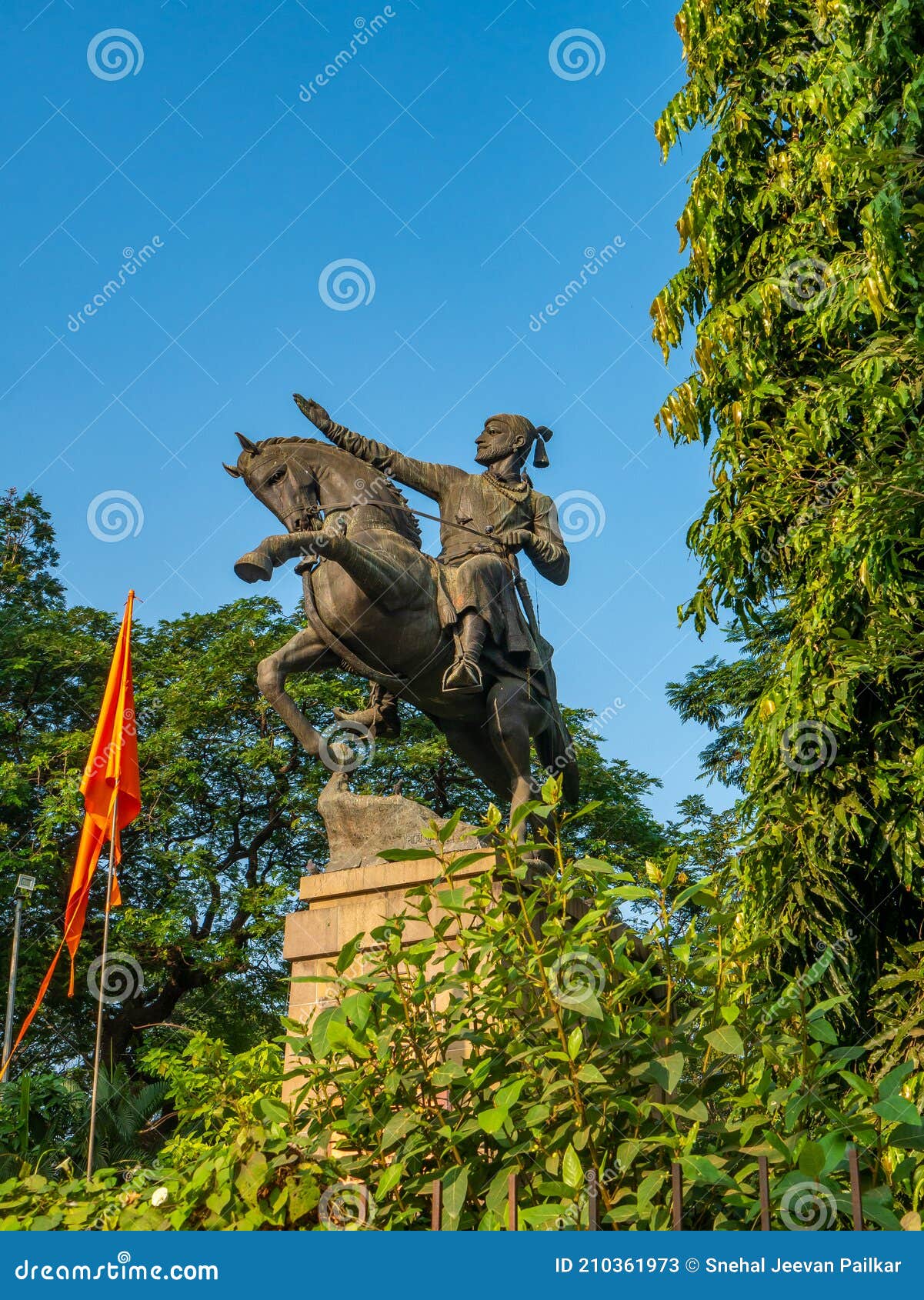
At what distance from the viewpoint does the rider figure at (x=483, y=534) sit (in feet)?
27.1

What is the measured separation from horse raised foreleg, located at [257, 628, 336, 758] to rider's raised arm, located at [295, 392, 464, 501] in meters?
1.28

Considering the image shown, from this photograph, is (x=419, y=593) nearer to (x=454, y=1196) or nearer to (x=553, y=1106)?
(x=553, y=1106)

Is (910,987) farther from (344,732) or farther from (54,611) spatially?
(54,611)

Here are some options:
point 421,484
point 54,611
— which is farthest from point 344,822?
point 54,611

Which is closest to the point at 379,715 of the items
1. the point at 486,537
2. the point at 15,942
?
the point at 486,537

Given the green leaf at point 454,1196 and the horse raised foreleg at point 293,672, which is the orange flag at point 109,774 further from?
the green leaf at point 454,1196

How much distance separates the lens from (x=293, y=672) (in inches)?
323

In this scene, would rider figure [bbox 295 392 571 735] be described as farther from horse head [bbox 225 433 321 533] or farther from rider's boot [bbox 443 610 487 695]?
horse head [bbox 225 433 321 533]

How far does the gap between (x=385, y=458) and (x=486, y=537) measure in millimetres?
850

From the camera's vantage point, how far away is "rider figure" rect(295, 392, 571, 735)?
8.27 m

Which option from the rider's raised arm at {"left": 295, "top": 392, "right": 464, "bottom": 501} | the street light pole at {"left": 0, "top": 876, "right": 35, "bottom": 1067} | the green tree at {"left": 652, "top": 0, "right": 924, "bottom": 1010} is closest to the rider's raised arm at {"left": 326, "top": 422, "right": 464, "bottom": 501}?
the rider's raised arm at {"left": 295, "top": 392, "right": 464, "bottom": 501}

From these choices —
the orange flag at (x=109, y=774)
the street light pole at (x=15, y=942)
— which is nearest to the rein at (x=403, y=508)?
the orange flag at (x=109, y=774)

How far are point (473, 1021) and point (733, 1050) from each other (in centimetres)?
77

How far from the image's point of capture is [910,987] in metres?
8.81
